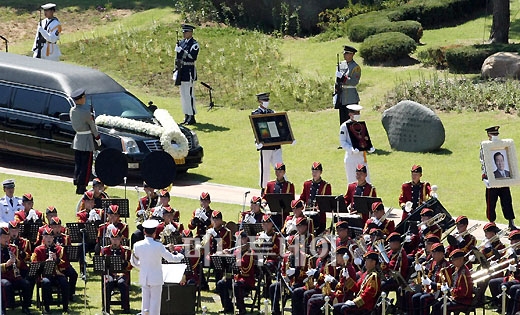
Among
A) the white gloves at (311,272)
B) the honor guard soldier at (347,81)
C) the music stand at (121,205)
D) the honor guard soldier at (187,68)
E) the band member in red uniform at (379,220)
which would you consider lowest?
the white gloves at (311,272)

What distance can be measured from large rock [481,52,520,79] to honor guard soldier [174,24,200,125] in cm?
704

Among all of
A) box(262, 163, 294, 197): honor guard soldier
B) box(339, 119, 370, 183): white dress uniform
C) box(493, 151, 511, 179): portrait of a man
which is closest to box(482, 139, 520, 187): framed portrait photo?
box(493, 151, 511, 179): portrait of a man

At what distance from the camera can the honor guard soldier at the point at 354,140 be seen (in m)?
23.4

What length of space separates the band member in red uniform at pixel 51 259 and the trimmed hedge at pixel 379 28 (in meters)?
18.1

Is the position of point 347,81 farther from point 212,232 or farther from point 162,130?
point 212,232

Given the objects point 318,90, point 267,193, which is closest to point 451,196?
point 267,193

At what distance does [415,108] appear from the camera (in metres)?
27.4

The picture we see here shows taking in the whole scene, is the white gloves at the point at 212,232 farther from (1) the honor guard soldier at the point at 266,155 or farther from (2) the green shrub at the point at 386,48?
(2) the green shrub at the point at 386,48

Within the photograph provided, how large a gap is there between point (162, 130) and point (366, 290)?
368 inches

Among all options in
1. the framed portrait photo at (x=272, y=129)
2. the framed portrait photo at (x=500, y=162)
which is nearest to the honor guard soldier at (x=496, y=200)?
the framed portrait photo at (x=500, y=162)

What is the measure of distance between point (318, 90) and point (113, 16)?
34.1 feet

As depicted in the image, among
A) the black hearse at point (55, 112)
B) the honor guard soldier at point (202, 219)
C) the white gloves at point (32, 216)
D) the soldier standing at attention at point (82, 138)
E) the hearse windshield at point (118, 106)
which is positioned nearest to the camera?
the honor guard soldier at point (202, 219)

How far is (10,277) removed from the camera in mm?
18672

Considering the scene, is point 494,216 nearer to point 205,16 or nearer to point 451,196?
point 451,196
